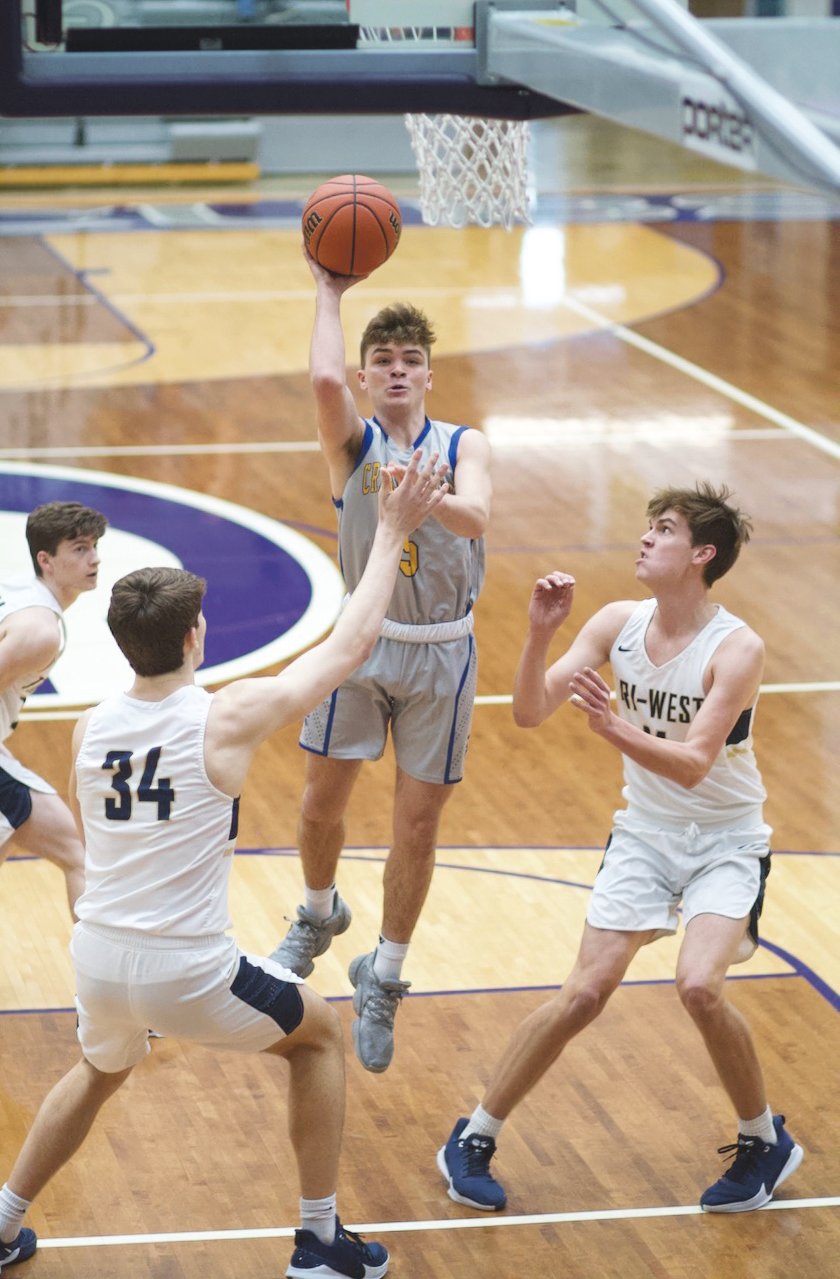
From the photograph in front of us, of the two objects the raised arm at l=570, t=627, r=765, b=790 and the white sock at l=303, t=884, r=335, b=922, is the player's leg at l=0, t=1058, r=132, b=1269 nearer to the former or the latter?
the white sock at l=303, t=884, r=335, b=922

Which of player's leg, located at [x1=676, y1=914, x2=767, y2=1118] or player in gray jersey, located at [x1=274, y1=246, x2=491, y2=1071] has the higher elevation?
player in gray jersey, located at [x1=274, y1=246, x2=491, y2=1071]

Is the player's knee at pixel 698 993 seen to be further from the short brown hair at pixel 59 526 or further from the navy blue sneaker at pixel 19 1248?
the short brown hair at pixel 59 526

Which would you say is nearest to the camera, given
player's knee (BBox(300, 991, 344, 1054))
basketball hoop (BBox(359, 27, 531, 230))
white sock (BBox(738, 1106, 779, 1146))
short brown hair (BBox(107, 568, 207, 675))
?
short brown hair (BBox(107, 568, 207, 675))

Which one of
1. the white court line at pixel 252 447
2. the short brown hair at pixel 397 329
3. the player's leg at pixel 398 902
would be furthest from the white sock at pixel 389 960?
the white court line at pixel 252 447

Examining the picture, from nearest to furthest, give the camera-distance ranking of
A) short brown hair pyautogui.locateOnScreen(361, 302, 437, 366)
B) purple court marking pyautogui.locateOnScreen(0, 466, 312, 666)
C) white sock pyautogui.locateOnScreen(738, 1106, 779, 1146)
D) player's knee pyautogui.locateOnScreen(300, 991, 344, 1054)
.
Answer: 1. player's knee pyautogui.locateOnScreen(300, 991, 344, 1054)
2. white sock pyautogui.locateOnScreen(738, 1106, 779, 1146)
3. short brown hair pyautogui.locateOnScreen(361, 302, 437, 366)
4. purple court marking pyautogui.locateOnScreen(0, 466, 312, 666)

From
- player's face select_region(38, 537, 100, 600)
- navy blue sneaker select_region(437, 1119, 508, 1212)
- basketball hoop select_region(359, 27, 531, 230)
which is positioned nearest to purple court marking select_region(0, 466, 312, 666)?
basketball hoop select_region(359, 27, 531, 230)

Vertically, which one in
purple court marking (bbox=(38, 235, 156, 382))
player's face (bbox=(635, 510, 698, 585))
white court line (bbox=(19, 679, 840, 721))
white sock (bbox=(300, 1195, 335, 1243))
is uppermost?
player's face (bbox=(635, 510, 698, 585))

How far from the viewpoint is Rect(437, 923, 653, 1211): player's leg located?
4.93 m

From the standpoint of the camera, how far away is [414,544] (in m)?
5.40

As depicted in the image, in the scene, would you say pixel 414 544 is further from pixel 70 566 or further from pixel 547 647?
pixel 70 566

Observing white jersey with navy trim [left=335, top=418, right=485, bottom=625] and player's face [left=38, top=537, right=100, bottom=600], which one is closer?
white jersey with navy trim [left=335, top=418, right=485, bottom=625]

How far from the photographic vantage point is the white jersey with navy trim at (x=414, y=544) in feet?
17.5

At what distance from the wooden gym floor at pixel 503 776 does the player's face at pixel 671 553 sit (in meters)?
1.68

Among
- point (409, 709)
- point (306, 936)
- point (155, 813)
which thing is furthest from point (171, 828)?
point (306, 936)
